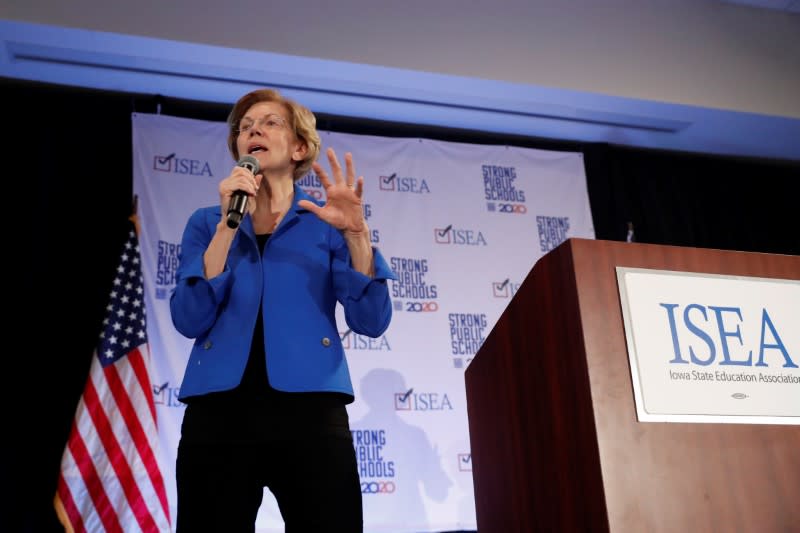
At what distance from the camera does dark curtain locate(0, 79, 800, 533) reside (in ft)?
11.1

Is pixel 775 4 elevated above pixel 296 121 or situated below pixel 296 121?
above

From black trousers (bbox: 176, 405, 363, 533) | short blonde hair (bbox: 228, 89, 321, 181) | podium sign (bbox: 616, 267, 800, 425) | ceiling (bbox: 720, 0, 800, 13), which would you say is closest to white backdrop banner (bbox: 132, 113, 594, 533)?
ceiling (bbox: 720, 0, 800, 13)

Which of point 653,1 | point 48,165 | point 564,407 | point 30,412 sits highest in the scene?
point 653,1

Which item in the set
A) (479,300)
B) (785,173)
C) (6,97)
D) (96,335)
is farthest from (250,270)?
(785,173)

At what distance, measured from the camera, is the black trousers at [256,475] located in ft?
4.45

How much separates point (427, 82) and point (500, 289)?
118cm

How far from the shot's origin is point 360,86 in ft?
13.4

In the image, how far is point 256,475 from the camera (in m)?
1.39

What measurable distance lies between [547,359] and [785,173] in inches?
181

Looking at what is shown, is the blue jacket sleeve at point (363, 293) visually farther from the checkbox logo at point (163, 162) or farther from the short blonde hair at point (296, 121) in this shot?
the checkbox logo at point (163, 162)

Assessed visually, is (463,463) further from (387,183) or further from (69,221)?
(69,221)

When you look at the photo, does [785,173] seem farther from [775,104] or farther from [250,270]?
[250,270]

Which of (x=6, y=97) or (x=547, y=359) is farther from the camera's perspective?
(x=6, y=97)

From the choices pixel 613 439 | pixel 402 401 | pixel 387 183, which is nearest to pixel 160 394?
pixel 402 401
